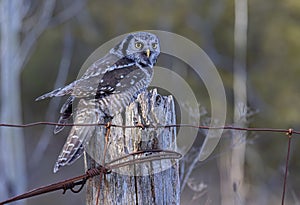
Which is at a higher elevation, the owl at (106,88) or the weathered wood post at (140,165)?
the owl at (106,88)

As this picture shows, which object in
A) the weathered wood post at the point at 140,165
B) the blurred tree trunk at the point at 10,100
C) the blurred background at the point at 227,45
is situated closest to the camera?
the weathered wood post at the point at 140,165

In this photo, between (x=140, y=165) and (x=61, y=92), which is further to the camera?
(x=61, y=92)

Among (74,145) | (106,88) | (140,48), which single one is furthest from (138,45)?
(74,145)

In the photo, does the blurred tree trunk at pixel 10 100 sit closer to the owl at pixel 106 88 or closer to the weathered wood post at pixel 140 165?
the owl at pixel 106 88

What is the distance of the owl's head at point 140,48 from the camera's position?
13.3ft

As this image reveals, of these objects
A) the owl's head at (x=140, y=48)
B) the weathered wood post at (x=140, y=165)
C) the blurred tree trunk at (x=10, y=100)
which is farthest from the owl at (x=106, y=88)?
the blurred tree trunk at (x=10, y=100)

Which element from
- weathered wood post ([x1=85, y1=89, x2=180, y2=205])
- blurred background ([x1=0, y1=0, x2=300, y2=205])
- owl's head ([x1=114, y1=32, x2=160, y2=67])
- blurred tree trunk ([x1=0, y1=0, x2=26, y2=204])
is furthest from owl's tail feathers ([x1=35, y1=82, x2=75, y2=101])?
blurred background ([x1=0, y1=0, x2=300, y2=205])

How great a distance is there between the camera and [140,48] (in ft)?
13.4

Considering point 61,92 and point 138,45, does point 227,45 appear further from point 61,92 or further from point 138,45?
point 61,92

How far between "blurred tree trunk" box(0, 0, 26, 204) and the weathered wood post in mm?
5513

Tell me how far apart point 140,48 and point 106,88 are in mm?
670

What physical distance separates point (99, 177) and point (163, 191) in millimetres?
243

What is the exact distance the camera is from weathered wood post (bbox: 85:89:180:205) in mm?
2402

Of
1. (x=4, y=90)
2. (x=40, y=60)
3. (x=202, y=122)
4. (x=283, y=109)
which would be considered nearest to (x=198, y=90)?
(x=283, y=109)
